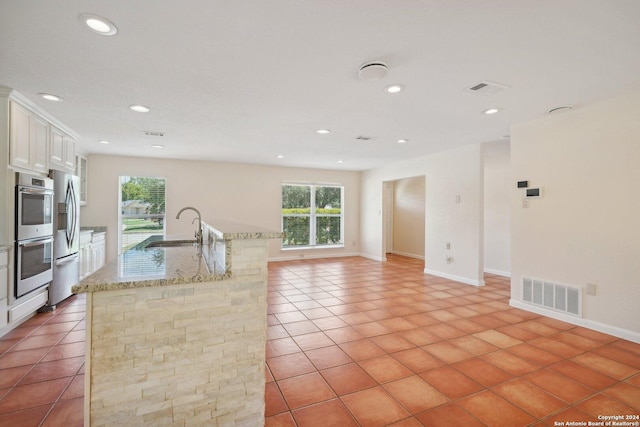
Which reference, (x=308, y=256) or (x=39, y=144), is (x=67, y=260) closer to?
(x=39, y=144)

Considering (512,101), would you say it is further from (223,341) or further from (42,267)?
(42,267)

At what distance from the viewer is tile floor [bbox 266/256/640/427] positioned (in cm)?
184

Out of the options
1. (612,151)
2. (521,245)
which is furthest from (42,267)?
(612,151)

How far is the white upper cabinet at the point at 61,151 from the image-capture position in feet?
12.0

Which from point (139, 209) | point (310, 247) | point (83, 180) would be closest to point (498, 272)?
point (310, 247)

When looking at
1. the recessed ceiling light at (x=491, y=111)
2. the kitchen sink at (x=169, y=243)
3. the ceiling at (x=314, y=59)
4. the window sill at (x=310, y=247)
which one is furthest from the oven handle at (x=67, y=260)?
the recessed ceiling light at (x=491, y=111)

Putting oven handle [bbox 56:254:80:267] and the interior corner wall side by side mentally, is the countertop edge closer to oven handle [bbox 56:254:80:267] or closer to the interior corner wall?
oven handle [bbox 56:254:80:267]

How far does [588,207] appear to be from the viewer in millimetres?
3123

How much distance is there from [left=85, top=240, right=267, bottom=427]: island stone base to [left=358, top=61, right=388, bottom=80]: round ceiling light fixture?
1.55 m

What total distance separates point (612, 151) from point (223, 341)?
3.93m

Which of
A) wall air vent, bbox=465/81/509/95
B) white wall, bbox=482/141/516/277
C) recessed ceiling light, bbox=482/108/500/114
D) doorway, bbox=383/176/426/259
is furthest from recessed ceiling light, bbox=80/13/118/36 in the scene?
doorway, bbox=383/176/426/259

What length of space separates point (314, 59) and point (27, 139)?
126 inches

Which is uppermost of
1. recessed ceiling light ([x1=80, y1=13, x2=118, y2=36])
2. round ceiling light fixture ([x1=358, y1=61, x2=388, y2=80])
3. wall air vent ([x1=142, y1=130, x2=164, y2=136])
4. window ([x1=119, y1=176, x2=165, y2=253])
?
wall air vent ([x1=142, y1=130, x2=164, y2=136])

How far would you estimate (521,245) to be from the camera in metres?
3.76
